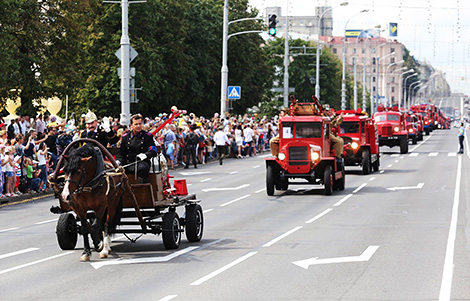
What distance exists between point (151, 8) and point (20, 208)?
1565 inches

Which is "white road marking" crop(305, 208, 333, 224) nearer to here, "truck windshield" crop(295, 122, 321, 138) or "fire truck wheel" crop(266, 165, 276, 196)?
"fire truck wheel" crop(266, 165, 276, 196)

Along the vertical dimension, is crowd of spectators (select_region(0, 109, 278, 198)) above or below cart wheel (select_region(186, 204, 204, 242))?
above

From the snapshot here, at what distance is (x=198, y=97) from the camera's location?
71.1 metres

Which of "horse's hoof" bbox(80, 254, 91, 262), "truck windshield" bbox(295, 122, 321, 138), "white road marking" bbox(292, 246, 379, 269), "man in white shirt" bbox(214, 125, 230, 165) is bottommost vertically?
"white road marking" bbox(292, 246, 379, 269)

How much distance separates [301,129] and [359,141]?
8.67 m

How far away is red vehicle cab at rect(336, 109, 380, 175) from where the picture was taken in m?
35.8

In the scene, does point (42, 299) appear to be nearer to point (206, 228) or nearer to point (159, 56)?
point (206, 228)

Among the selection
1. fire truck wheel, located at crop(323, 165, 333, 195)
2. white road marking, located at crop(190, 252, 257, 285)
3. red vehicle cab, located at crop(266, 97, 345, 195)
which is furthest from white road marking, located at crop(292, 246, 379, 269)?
red vehicle cab, located at crop(266, 97, 345, 195)

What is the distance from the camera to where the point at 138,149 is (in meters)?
15.3

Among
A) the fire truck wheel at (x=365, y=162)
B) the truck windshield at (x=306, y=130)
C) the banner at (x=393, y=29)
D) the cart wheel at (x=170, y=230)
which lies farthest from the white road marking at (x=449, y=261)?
the banner at (x=393, y=29)

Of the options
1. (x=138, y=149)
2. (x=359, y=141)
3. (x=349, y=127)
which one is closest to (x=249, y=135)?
(x=349, y=127)

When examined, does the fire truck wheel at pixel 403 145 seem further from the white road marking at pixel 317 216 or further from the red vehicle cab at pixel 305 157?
the white road marking at pixel 317 216

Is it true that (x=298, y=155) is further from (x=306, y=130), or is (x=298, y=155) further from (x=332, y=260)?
(x=332, y=260)


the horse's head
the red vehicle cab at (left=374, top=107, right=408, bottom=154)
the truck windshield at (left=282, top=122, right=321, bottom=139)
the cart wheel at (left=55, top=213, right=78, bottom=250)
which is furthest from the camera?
the red vehicle cab at (left=374, top=107, right=408, bottom=154)
